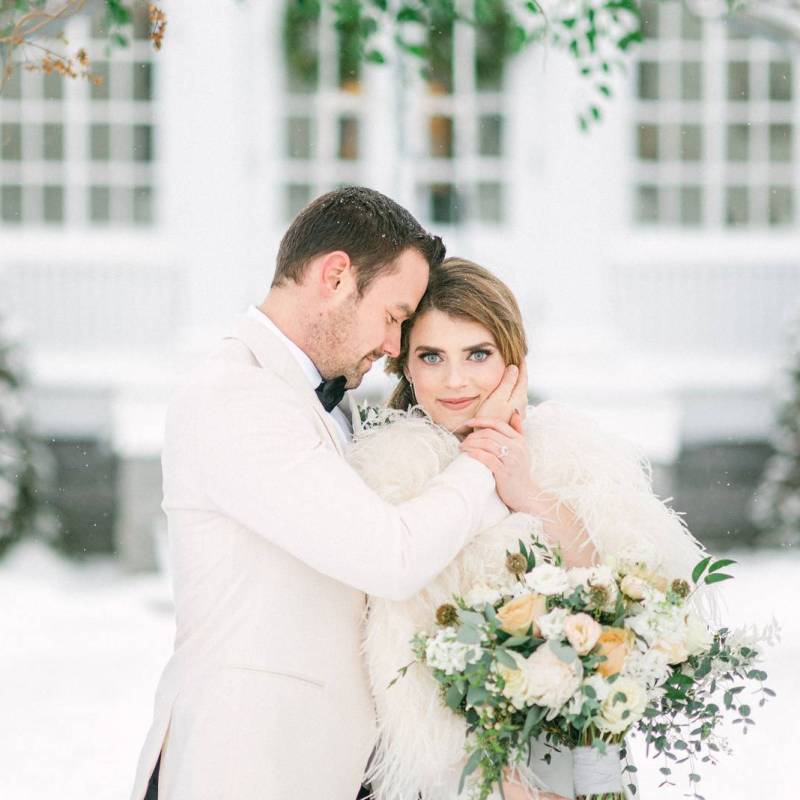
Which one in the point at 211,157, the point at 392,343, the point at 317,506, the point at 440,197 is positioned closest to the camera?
the point at 317,506

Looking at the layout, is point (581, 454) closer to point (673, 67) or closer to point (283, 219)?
point (283, 219)

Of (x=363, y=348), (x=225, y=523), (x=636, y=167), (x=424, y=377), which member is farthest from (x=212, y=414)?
(x=636, y=167)

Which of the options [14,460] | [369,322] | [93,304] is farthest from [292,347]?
[93,304]

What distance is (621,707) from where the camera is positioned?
2279 millimetres

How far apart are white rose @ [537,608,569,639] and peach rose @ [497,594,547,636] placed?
0.02m

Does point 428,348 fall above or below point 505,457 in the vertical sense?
above

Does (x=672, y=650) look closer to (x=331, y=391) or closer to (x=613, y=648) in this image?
(x=613, y=648)

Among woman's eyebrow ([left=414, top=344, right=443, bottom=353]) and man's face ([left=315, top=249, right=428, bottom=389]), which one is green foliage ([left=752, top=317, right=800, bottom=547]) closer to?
woman's eyebrow ([left=414, top=344, right=443, bottom=353])

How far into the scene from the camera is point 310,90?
32.4 ft

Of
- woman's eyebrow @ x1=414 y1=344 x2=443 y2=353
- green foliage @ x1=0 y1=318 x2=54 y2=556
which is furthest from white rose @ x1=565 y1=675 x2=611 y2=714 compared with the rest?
green foliage @ x1=0 y1=318 x2=54 y2=556

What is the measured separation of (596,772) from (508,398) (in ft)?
2.45

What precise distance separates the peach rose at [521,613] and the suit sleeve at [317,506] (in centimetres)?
15

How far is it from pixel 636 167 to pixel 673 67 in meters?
0.84

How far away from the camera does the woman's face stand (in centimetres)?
271
